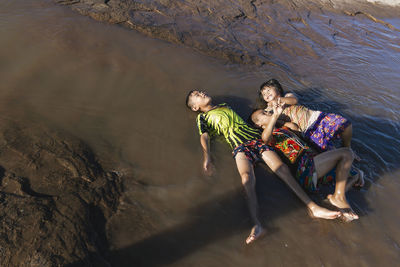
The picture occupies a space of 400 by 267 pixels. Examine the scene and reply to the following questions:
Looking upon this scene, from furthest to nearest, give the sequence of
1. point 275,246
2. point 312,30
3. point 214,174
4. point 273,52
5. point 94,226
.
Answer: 1. point 312,30
2. point 273,52
3. point 214,174
4. point 275,246
5. point 94,226

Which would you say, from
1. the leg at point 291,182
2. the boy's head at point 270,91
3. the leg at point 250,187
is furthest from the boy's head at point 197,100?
the leg at point 291,182

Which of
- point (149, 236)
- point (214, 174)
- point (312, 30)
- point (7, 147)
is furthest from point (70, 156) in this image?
point (312, 30)

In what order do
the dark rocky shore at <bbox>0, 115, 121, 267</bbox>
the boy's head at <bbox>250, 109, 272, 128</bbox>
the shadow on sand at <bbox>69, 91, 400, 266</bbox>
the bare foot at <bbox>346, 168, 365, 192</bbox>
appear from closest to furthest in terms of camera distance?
the dark rocky shore at <bbox>0, 115, 121, 267</bbox> < the shadow on sand at <bbox>69, 91, 400, 266</bbox> < the bare foot at <bbox>346, 168, 365, 192</bbox> < the boy's head at <bbox>250, 109, 272, 128</bbox>

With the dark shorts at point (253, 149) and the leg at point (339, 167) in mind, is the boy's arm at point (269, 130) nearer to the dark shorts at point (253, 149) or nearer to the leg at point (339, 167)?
the dark shorts at point (253, 149)

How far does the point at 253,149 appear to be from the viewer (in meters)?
3.31

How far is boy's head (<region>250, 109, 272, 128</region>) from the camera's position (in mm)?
3613

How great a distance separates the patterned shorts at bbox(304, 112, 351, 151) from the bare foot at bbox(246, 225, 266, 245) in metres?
1.45

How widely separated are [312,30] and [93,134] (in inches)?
244

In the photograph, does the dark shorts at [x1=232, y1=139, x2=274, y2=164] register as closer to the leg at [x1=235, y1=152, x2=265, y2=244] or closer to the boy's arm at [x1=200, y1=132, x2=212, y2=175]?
the leg at [x1=235, y1=152, x2=265, y2=244]

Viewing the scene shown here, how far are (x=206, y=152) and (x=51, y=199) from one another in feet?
5.45

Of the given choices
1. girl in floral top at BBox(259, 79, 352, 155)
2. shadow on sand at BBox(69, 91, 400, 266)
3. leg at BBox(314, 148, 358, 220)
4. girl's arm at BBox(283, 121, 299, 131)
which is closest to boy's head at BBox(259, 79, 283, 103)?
girl in floral top at BBox(259, 79, 352, 155)

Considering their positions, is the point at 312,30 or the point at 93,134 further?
the point at 312,30

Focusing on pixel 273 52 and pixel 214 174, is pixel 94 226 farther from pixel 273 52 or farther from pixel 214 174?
pixel 273 52

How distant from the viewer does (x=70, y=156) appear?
2842 millimetres
